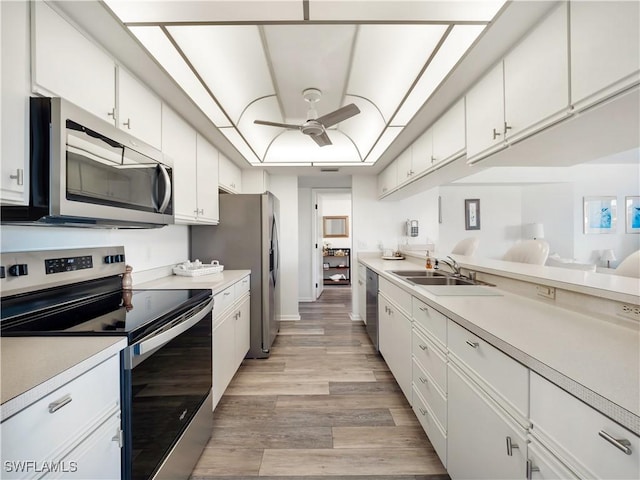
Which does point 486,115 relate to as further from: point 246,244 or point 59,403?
point 246,244

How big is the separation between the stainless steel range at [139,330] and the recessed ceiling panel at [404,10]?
4.99 ft

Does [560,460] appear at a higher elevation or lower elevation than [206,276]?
lower

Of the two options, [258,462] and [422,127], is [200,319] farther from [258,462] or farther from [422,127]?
[422,127]

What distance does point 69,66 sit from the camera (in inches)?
45.7

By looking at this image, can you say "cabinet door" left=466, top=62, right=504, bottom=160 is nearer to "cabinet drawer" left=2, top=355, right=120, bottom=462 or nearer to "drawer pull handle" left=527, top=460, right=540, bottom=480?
"drawer pull handle" left=527, top=460, right=540, bottom=480

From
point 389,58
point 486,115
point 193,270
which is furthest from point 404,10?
point 193,270

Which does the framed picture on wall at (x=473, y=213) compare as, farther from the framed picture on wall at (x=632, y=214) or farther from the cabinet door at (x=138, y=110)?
the cabinet door at (x=138, y=110)

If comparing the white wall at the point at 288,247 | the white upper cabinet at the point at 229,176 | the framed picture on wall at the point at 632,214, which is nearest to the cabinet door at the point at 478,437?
the white upper cabinet at the point at 229,176

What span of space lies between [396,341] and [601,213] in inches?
221

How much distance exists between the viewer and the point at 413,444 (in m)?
1.69

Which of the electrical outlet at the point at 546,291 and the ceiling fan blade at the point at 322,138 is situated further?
the ceiling fan blade at the point at 322,138

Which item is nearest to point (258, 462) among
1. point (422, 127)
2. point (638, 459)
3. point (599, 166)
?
point (638, 459)

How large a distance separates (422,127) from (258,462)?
2.74 m

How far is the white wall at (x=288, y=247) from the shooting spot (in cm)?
425
